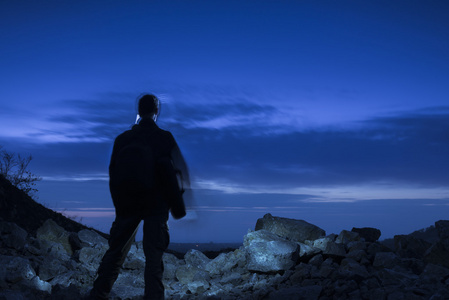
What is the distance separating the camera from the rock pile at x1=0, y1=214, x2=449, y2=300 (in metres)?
6.32

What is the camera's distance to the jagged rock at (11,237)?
341 inches

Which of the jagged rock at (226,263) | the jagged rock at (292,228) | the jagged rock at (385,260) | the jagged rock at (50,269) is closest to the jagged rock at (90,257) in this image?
the jagged rock at (50,269)

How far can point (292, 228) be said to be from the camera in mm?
9227

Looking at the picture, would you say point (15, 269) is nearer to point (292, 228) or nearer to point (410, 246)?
point (292, 228)

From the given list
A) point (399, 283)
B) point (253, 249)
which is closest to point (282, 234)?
point (253, 249)

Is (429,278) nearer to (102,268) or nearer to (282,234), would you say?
(282,234)

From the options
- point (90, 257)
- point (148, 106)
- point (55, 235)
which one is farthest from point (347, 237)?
point (55, 235)

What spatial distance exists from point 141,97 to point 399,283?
461 cm

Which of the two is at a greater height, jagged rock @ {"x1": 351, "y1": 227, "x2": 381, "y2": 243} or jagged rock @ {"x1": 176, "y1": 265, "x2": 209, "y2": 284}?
jagged rock @ {"x1": 351, "y1": 227, "x2": 381, "y2": 243}

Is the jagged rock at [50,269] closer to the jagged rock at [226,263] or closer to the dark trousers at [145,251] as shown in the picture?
the jagged rock at [226,263]

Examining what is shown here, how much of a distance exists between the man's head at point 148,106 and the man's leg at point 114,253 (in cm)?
134

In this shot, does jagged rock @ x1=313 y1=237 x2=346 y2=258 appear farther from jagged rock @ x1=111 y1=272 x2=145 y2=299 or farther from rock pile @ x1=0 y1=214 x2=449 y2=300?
jagged rock @ x1=111 y1=272 x2=145 y2=299

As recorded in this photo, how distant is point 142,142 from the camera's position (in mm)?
5137

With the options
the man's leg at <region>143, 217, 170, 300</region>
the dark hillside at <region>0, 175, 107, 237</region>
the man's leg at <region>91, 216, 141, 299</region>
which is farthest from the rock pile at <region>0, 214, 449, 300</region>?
the man's leg at <region>143, 217, 170, 300</region>
